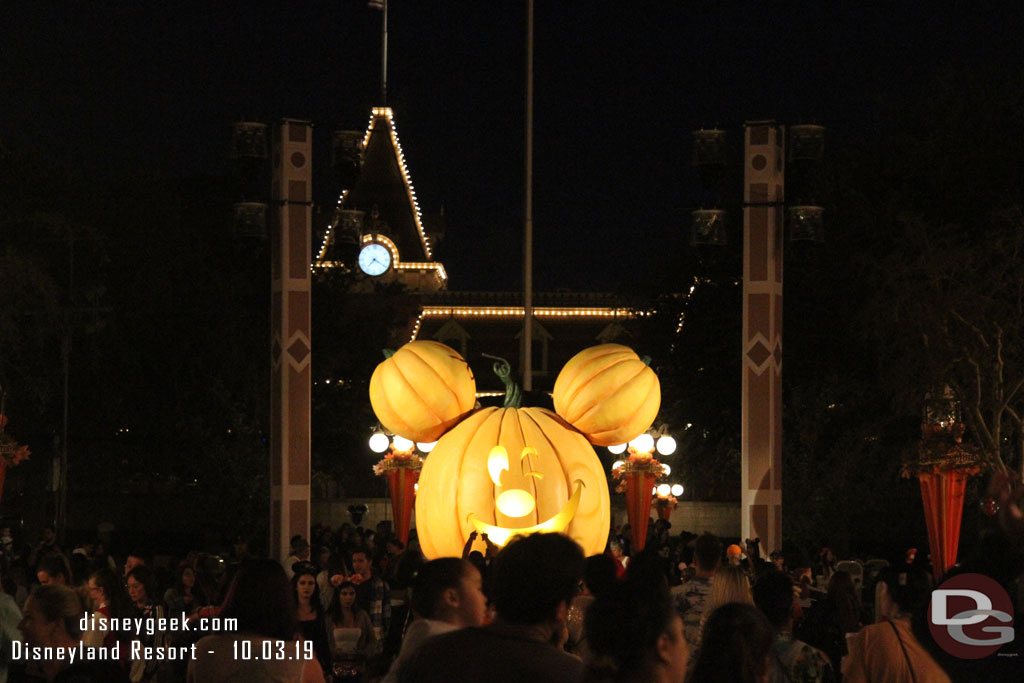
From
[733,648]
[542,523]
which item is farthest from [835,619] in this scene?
[733,648]

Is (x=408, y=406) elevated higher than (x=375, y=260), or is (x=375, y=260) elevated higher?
(x=375, y=260)

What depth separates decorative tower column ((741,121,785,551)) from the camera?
61.1 feet

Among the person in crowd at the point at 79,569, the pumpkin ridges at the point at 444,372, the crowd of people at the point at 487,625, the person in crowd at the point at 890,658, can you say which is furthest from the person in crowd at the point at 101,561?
the person in crowd at the point at 890,658

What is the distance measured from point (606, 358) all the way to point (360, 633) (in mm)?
5088

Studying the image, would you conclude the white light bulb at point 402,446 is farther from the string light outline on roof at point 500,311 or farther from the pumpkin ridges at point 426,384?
the string light outline on roof at point 500,311

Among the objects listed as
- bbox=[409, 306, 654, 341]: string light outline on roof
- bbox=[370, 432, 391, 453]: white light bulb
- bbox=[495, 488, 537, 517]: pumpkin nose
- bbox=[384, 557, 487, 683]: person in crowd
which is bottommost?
bbox=[495, 488, 537, 517]: pumpkin nose

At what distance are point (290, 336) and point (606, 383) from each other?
6.24 metres

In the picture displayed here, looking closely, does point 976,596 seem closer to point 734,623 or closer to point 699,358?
point 734,623

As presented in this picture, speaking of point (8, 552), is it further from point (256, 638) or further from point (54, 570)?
point (256, 638)

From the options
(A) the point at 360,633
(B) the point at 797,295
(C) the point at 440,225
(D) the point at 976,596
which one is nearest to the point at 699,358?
(B) the point at 797,295

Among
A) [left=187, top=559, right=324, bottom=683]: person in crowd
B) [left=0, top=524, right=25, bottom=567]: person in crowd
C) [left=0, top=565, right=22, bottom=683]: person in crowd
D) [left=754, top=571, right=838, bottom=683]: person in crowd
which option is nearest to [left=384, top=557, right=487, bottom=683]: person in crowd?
[left=187, top=559, right=324, bottom=683]: person in crowd

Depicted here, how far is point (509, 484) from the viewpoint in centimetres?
1377

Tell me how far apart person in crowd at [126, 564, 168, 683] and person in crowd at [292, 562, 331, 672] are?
108cm

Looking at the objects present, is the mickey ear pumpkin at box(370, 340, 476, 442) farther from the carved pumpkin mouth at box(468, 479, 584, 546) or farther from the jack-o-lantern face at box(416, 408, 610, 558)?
the carved pumpkin mouth at box(468, 479, 584, 546)
